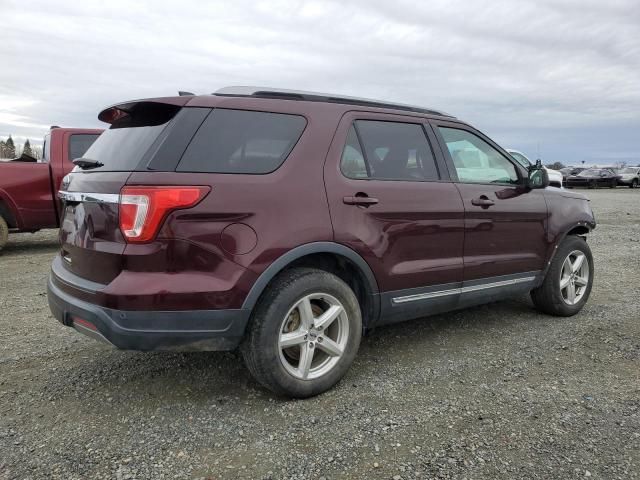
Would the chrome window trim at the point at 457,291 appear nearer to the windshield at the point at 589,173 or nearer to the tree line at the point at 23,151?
the tree line at the point at 23,151

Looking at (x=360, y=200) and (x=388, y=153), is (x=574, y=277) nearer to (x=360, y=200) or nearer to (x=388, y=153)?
(x=388, y=153)

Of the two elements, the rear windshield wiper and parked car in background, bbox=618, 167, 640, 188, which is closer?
the rear windshield wiper

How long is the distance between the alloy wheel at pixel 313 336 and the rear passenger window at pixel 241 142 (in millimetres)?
853

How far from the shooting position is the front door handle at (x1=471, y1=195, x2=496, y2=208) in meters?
3.96

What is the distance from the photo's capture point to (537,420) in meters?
2.89

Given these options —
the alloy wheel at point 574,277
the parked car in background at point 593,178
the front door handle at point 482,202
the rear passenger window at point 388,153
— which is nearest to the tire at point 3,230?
the rear passenger window at point 388,153

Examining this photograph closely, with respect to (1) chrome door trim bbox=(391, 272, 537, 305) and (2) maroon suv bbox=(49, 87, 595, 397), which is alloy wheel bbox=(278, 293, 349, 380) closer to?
(2) maroon suv bbox=(49, 87, 595, 397)

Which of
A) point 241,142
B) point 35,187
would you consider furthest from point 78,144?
point 241,142

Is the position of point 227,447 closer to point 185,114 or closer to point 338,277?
point 338,277

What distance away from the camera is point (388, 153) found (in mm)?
3605

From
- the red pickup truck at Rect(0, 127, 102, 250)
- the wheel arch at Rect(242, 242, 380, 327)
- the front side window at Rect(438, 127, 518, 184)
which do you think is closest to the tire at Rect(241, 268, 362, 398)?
the wheel arch at Rect(242, 242, 380, 327)

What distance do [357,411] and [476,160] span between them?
92.0 inches

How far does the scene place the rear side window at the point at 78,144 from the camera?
7.89 meters

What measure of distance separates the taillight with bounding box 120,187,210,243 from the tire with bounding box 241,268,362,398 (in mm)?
712
